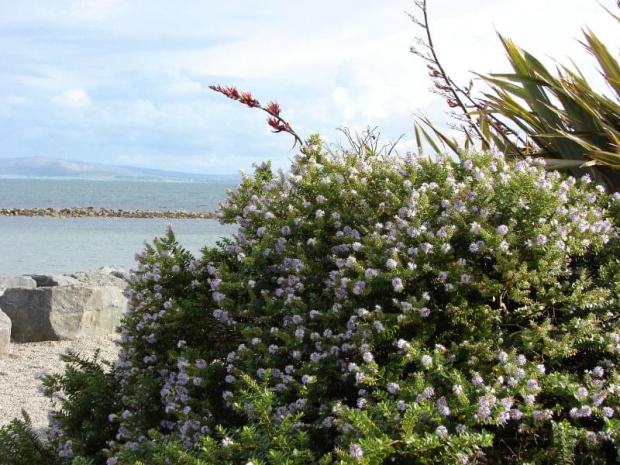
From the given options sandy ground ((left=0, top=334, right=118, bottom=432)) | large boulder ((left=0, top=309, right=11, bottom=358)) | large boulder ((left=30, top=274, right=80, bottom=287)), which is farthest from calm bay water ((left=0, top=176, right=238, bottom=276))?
large boulder ((left=0, top=309, right=11, bottom=358))

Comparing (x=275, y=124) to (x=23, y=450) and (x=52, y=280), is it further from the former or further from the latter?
(x=52, y=280)

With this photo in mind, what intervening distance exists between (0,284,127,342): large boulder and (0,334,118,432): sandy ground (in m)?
0.14

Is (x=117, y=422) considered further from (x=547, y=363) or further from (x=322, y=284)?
(x=547, y=363)

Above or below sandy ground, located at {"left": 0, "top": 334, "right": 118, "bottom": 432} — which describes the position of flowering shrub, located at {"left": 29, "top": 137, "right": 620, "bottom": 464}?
above

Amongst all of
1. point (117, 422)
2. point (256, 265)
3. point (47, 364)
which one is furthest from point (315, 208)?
point (47, 364)

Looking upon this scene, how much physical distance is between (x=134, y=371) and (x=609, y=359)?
7.53ft

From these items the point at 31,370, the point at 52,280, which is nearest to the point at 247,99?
the point at 31,370

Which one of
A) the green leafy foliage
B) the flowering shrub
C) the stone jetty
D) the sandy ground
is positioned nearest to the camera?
the flowering shrub

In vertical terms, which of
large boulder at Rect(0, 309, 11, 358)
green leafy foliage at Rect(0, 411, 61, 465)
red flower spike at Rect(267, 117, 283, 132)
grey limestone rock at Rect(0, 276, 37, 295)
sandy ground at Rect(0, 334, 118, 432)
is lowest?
sandy ground at Rect(0, 334, 118, 432)

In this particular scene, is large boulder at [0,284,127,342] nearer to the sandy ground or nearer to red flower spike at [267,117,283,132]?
the sandy ground

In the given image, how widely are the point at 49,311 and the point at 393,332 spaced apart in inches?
273

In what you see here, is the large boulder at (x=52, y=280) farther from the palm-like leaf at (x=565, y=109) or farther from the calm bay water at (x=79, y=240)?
the palm-like leaf at (x=565, y=109)

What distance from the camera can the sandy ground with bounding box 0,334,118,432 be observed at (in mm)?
6281

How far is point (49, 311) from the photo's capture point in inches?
352
